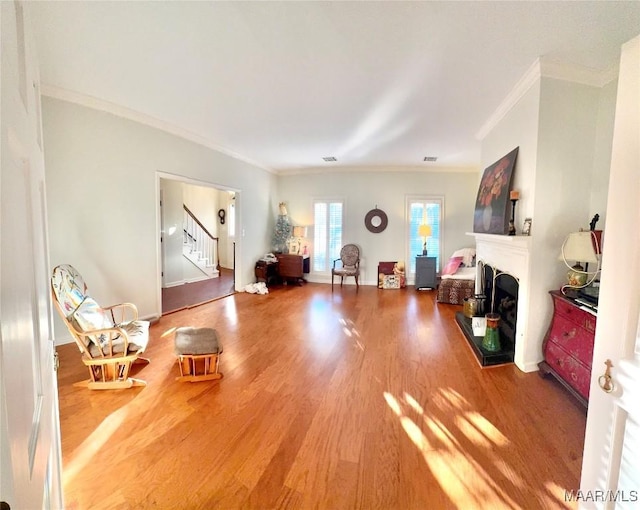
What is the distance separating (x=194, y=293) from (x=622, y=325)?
595cm

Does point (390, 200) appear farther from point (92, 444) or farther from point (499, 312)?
point (92, 444)

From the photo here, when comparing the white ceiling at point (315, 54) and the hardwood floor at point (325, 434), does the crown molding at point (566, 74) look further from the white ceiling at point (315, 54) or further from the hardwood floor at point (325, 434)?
the hardwood floor at point (325, 434)

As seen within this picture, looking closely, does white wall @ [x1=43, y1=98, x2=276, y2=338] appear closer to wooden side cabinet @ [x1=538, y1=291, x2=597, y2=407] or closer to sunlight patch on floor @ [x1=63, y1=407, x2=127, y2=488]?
sunlight patch on floor @ [x1=63, y1=407, x2=127, y2=488]

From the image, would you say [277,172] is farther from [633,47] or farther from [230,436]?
[633,47]

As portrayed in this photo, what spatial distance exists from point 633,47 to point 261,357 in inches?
125

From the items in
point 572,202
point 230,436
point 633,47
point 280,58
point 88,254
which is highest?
point 280,58

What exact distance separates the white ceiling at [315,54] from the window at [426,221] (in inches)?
113

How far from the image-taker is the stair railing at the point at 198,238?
23.5ft

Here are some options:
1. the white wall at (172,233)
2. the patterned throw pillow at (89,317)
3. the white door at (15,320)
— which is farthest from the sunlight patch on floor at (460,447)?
the white wall at (172,233)

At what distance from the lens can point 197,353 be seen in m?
2.48

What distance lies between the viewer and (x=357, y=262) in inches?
254

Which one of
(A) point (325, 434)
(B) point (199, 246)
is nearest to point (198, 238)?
(B) point (199, 246)

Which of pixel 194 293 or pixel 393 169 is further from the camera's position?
pixel 393 169

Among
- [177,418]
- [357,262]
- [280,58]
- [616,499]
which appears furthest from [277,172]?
[616,499]
